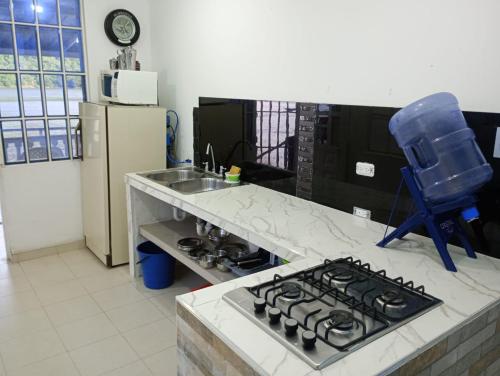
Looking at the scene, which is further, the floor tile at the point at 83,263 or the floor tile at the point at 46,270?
the floor tile at the point at 83,263

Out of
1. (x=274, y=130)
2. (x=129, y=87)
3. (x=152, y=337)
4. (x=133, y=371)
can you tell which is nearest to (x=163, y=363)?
(x=133, y=371)

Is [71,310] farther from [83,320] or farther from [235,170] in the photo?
[235,170]

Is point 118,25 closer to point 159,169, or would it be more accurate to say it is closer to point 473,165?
→ point 159,169

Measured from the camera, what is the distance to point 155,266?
3059 mm

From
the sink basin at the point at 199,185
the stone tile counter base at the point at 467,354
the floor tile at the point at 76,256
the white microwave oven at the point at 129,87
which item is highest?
the white microwave oven at the point at 129,87

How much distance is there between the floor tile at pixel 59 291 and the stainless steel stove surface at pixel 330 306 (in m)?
2.20

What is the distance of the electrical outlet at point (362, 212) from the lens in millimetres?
2100

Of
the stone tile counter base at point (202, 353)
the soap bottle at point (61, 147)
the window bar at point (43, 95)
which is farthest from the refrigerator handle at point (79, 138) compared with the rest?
the stone tile counter base at point (202, 353)

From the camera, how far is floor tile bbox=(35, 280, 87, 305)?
2957 mm

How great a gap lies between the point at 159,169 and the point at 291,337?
8.61ft

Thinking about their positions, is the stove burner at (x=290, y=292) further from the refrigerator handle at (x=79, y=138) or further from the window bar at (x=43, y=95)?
the window bar at (x=43, y=95)

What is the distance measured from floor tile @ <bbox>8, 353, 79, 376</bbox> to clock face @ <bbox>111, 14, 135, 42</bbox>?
275 cm

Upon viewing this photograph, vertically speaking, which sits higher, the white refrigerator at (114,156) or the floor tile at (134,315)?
the white refrigerator at (114,156)

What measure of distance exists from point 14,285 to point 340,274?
2810 millimetres
